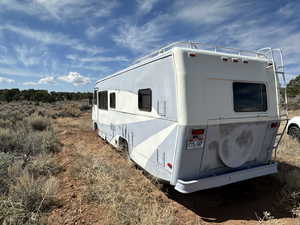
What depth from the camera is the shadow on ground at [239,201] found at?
348 centimetres

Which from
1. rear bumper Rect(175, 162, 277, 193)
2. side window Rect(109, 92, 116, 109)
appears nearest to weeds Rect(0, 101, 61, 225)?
rear bumper Rect(175, 162, 277, 193)

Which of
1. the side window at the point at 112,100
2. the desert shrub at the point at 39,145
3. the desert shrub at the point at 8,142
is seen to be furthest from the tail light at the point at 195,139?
the desert shrub at the point at 8,142

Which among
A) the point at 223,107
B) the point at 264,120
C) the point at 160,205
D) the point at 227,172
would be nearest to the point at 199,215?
the point at 160,205

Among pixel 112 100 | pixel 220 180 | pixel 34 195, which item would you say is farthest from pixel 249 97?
pixel 34 195

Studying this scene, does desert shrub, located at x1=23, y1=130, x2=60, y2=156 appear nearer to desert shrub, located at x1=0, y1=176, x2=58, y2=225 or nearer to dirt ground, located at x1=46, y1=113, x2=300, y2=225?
dirt ground, located at x1=46, y1=113, x2=300, y2=225

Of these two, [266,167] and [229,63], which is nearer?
[229,63]

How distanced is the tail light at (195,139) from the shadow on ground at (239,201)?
4.31 ft

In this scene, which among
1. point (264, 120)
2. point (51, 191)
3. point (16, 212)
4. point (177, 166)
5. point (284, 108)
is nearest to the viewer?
point (16, 212)

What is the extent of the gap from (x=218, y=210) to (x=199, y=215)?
441 millimetres

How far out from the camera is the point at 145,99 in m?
4.33

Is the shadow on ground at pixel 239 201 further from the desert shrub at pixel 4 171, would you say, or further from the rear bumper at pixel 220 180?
the desert shrub at pixel 4 171

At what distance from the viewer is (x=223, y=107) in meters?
3.47

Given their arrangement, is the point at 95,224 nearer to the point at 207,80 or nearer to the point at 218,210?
the point at 218,210

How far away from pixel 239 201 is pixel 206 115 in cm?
211
